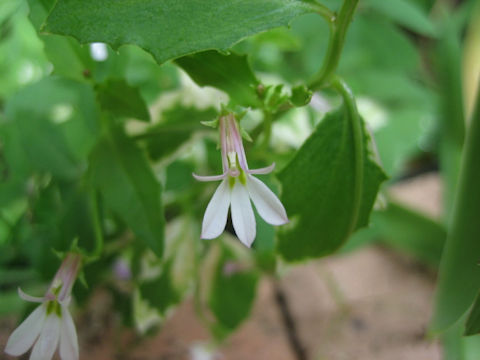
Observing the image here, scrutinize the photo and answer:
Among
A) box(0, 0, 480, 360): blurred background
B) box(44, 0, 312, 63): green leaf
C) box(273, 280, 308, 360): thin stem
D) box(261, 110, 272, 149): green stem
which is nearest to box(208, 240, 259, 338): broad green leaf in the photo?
box(0, 0, 480, 360): blurred background

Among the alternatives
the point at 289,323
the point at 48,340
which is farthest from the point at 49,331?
the point at 289,323

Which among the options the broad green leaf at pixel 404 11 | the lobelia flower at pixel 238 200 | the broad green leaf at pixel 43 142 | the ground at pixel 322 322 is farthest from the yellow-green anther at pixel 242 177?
the broad green leaf at pixel 404 11

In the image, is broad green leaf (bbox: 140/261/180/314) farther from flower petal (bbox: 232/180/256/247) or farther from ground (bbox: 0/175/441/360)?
flower petal (bbox: 232/180/256/247)

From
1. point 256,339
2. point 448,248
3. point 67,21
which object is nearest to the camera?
point 67,21

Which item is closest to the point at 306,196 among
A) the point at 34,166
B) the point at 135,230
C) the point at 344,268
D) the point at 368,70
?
the point at 135,230

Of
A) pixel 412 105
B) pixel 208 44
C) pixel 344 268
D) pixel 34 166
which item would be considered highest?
pixel 208 44

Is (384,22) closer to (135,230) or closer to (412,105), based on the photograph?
(412,105)

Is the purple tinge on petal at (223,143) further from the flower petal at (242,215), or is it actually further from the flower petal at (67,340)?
the flower petal at (67,340)

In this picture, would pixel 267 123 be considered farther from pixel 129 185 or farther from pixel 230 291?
pixel 230 291
